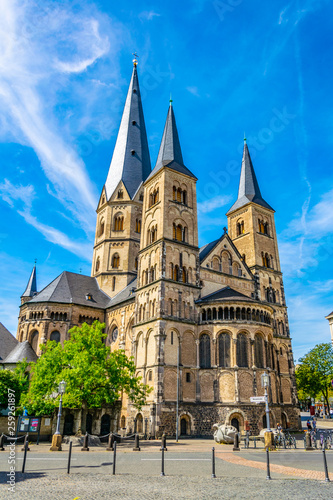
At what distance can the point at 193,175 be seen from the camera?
154 ft

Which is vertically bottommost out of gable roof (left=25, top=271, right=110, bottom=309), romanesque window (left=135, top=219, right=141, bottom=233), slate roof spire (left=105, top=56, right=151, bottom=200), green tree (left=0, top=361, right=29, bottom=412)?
green tree (left=0, top=361, right=29, bottom=412)

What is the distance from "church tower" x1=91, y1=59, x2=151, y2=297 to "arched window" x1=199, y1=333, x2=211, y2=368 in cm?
1970

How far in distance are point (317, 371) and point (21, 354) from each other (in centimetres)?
4617

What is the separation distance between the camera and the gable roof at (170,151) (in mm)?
45753

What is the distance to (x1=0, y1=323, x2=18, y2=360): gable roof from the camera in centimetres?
4451

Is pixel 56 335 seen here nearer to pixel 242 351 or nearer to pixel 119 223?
pixel 119 223

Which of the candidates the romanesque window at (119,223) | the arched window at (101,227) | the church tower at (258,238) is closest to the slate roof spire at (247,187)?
the church tower at (258,238)

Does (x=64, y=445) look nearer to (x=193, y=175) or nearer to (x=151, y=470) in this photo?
(x=151, y=470)

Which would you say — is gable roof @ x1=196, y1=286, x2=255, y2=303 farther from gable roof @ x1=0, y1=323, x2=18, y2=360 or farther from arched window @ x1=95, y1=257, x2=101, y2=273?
gable roof @ x1=0, y1=323, x2=18, y2=360

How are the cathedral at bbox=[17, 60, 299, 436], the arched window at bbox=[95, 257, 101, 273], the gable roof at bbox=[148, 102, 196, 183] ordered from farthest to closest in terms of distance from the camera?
the arched window at bbox=[95, 257, 101, 273] < the gable roof at bbox=[148, 102, 196, 183] < the cathedral at bbox=[17, 60, 299, 436]

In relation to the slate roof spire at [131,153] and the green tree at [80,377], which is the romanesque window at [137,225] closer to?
the slate roof spire at [131,153]

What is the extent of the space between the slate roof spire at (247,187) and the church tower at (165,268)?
34.7 feet

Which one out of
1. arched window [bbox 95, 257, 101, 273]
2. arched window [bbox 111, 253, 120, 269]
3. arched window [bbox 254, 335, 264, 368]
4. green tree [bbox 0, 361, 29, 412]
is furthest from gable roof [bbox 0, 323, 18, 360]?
arched window [bbox 254, 335, 264, 368]

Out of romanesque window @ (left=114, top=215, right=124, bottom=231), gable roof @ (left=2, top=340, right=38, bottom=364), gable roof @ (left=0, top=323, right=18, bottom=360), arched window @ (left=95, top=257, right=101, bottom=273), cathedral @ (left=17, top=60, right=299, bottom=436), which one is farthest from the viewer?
romanesque window @ (left=114, top=215, right=124, bottom=231)
